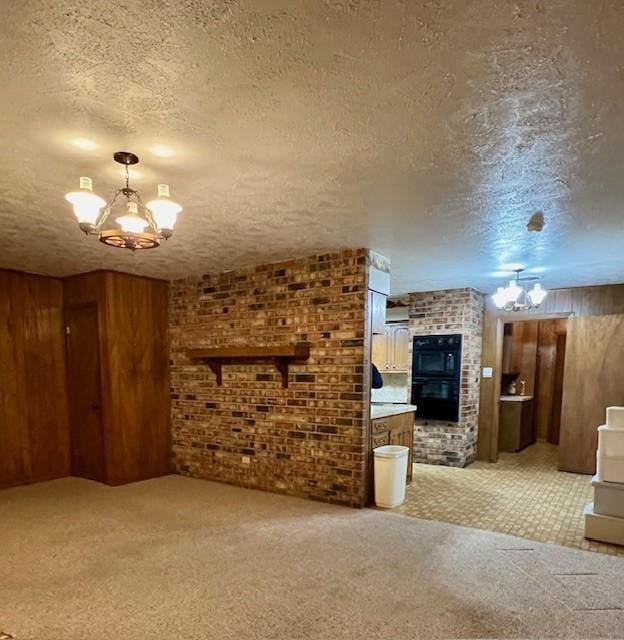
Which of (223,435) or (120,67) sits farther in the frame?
(223,435)

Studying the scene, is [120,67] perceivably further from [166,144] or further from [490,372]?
[490,372]

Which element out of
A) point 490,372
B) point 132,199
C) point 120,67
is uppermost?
point 120,67

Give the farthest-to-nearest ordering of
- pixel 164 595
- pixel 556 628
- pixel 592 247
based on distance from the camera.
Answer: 1. pixel 592 247
2. pixel 164 595
3. pixel 556 628

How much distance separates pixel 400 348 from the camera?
6.63 m

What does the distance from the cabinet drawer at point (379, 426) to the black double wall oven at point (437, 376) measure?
171 cm

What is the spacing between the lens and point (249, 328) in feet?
14.9

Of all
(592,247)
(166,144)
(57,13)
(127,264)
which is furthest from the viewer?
(127,264)

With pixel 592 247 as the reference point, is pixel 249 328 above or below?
below

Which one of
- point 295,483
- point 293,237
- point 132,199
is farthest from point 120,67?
point 295,483

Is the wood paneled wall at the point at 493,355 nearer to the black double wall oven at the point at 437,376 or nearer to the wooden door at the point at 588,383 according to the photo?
the wooden door at the point at 588,383

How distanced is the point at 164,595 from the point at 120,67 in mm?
2627

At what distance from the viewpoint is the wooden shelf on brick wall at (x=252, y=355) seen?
13.2ft

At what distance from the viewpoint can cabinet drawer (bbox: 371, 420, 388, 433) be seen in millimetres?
4016

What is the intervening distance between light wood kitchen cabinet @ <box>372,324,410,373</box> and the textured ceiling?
3595 millimetres
